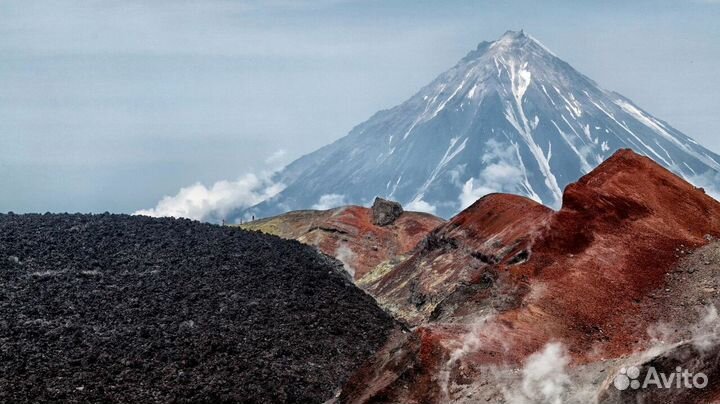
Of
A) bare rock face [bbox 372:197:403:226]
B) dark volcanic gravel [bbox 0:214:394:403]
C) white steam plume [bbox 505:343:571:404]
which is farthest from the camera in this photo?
bare rock face [bbox 372:197:403:226]

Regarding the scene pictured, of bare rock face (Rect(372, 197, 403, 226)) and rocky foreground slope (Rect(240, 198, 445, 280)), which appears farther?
bare rock face (Rect(372, 197, 403, 226))

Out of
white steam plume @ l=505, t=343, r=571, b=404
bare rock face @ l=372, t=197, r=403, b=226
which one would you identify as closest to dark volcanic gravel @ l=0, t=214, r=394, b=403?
white steam plume @ l=505, t=343, r=571, b=404

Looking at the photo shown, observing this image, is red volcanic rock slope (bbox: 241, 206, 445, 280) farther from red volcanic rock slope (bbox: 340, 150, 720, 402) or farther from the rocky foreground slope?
red volcanic rock slope (bbox: 340, 150, 720, 402)

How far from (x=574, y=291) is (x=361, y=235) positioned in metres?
44.0

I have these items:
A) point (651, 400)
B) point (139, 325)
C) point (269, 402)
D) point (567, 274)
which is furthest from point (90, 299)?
point (651, 400)

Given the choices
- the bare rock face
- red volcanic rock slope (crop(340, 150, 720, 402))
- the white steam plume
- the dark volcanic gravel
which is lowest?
the white steam plume

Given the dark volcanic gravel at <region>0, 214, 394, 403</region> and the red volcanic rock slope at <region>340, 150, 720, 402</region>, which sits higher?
the dark volcanic gravel at <region>0, 214, 394, 403</region>

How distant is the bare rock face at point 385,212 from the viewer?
7544 cm

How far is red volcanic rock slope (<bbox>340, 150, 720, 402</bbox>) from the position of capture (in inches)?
1005

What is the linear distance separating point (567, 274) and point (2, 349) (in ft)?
72.6

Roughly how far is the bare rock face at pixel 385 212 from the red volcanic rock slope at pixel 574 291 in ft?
107

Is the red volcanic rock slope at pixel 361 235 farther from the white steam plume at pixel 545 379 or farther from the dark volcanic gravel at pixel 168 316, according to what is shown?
the white steam plume at pixel 545 379

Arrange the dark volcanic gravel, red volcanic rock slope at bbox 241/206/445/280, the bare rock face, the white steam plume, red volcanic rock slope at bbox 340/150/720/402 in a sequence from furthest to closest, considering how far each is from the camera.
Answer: the bare rock face < red volcanic rock slope at bbox 241/206/445/280 < the dark volcanic gravel < red volcanic rock slope at bbox 340/150/720/402 < the white steam plume

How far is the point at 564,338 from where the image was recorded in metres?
26.6
